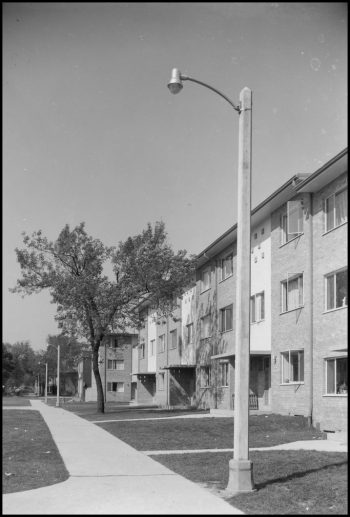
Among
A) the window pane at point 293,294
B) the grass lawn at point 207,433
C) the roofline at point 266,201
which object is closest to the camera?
the grass lawn at point 207,433

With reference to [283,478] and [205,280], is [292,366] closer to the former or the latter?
[205,280]

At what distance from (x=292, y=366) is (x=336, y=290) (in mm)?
5016

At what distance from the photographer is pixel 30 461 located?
1433 centimetres

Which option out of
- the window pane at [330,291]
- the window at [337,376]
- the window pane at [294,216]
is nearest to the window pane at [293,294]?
the window pane at [294,216]

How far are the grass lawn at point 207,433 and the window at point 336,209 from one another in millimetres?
6666

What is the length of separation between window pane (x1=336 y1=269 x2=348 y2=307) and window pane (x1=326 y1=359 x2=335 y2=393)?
200 centimetres

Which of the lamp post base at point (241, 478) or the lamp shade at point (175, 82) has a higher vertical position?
the lamp shade at point (175, 82)

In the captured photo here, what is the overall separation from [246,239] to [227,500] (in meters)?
3.74

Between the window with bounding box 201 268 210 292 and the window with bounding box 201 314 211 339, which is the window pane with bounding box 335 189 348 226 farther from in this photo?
the window with bounding box 201 268 210 292

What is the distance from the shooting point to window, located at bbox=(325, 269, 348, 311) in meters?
22.2

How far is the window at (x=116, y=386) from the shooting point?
73625 millimetres

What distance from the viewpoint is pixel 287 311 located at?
27031mm

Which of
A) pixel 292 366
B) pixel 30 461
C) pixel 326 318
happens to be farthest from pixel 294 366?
pixel 30 461

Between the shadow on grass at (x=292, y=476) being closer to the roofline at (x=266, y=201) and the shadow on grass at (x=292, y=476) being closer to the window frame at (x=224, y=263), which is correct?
the roofline at (x=266, y=201)
